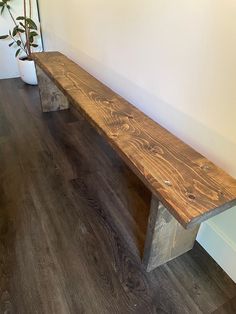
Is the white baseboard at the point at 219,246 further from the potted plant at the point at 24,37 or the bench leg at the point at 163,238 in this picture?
the potted plant at the point at 24,37

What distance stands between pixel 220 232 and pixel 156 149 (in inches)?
21.0

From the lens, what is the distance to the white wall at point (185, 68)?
0.99 metres

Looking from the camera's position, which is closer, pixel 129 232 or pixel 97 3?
pixel 129 232

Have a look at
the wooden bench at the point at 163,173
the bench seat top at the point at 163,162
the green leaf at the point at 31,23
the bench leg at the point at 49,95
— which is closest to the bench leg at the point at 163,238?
the wooden bench at the point at 163,173

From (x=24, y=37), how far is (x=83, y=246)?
301 cm

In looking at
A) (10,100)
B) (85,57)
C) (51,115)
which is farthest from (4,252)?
(10,100)

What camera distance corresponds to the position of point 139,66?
1.53 m

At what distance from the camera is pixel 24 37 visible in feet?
10.8

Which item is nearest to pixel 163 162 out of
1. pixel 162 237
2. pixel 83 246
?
pixel 162 237

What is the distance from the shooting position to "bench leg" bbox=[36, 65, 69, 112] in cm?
232

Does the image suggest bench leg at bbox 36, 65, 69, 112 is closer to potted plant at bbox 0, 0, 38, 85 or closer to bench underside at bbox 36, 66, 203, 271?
potted plant at bbox 0, 0, 38, 85

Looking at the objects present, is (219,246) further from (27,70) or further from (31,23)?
(31,23)

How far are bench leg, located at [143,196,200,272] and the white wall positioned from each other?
15cm

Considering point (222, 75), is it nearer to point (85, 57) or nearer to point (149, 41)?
point (149, 41)
